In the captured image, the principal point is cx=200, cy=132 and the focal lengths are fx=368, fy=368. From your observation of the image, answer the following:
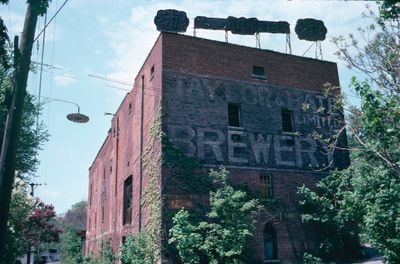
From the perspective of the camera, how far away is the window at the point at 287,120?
20500 millimetres

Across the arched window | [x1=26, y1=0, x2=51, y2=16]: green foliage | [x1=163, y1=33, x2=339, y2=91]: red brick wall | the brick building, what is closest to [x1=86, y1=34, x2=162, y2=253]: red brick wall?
the brick building

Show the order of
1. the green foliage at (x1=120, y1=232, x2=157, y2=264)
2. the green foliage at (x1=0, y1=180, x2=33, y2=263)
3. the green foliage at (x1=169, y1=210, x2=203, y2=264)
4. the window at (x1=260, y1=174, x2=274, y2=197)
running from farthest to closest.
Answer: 1. the window at (x1=260, y1=174, x2=274, y2=197)
2. the green foliage at (x1=0, y1=180, x2=33, y2=263)
3. the green foliage at (x1=120, y1=232, x2=157, y2=264)
4. the green foliage at (x1=169, y1=210, x2=203, y2=264)

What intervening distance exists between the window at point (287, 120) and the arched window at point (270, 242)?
5.46 meters

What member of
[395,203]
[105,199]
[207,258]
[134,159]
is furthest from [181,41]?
[105,199]

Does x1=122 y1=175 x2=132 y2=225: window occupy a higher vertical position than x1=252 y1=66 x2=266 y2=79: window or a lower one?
lower

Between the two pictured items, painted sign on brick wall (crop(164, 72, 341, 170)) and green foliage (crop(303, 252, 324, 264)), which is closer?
green foliage (crop(303, 252, 324, 264))

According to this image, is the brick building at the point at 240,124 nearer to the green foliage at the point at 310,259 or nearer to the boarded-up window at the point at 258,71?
the boarded-up window at the point at 258,71

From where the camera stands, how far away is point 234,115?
19.5 m

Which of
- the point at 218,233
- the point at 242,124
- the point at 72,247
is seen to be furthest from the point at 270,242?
the point at 72,247

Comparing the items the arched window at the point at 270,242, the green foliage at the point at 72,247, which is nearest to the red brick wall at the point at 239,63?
the arched window at the point at 270,242

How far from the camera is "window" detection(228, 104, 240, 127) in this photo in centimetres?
1930

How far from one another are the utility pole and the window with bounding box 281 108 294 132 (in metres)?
14.6

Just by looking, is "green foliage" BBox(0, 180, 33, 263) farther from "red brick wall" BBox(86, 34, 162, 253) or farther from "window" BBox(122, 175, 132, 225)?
"red brick wall" BBox(86, 34, 162, 253)

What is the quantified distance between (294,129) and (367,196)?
6.88m
